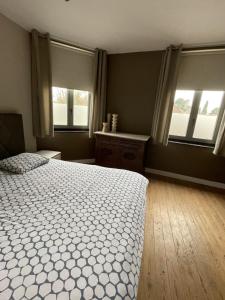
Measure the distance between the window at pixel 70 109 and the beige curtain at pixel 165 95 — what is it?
58.7 inches

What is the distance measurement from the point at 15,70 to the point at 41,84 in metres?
0.41

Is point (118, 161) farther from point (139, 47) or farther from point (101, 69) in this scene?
point (139, 47)

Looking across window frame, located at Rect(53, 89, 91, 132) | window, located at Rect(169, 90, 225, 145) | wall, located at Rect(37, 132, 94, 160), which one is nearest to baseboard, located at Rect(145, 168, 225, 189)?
window, located at Rect(169, 90, 225, 145)

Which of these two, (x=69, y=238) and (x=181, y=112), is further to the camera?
(x=181, y=112)

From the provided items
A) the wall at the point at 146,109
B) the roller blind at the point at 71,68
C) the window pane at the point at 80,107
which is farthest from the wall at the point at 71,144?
the roller blind at the point at 71,68

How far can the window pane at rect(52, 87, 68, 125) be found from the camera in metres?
3.08

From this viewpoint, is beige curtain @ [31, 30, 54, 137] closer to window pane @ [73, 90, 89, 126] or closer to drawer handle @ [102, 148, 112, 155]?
window pane @ [73, 90, 89, 126]

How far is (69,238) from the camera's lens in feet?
2.92

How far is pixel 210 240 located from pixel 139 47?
323 centimetres

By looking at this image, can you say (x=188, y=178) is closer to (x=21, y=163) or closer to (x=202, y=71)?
(x=202, y=71)

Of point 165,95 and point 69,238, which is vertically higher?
point 165,95

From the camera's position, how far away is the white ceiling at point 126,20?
178cm

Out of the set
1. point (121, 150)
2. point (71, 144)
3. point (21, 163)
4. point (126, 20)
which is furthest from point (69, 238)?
point (71, 144)

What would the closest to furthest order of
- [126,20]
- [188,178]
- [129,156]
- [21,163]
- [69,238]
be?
[69,238] → [21,163] → [126,20] → [129,156] → [188,178]
